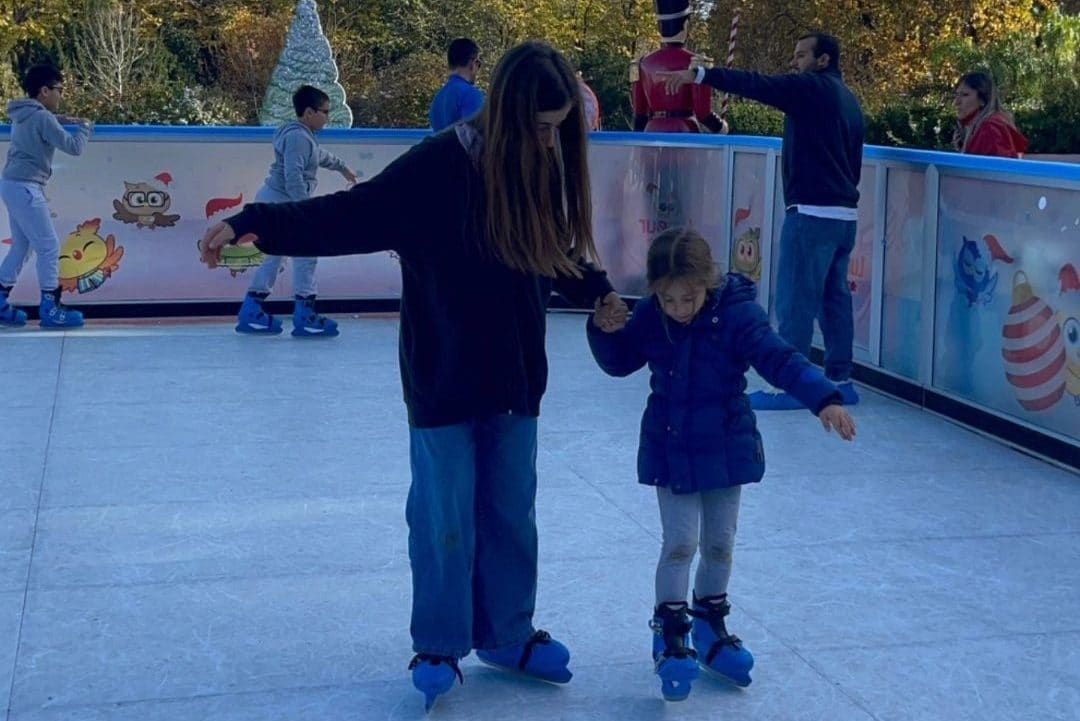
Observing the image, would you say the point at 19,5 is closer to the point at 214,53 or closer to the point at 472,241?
the point at 214,53

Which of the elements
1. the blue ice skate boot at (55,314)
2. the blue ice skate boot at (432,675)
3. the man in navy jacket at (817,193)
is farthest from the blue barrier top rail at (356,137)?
the blue ice skate boot at (432,675)

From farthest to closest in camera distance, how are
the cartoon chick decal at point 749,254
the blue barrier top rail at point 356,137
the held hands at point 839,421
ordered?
1. the blue barrier top rail at point 356,137
2. the cartoon chick decal at point 749,254
3. the held hands at point 839,421

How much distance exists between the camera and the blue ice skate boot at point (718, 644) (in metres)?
4.26

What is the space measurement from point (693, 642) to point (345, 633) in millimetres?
1063

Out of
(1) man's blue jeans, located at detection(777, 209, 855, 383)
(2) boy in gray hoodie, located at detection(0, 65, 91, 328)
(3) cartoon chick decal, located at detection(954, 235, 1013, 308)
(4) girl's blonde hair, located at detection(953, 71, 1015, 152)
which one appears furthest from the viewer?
(2) boy in gray hoodie, located at detection(0, 65, 91, 328)

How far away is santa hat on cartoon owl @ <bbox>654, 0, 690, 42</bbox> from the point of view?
11.2m

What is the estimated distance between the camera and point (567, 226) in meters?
4.11

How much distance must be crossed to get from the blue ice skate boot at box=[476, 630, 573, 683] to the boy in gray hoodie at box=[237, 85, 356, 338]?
5.68m

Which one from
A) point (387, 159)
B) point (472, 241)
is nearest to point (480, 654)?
point (472, 241)

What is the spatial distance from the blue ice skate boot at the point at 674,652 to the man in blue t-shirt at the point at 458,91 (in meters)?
6.56

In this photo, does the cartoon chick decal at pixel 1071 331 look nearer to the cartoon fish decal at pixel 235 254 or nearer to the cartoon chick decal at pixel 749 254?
the cartoon chick decal at pixel 749 254

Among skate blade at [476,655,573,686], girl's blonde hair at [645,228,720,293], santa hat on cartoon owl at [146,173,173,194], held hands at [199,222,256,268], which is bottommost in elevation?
skate blade at [476,655,573,686]

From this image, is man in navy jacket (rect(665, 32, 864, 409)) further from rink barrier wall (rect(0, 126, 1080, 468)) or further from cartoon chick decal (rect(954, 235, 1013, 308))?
cartoon chick decal (rect(954, 235, 1013, 308))

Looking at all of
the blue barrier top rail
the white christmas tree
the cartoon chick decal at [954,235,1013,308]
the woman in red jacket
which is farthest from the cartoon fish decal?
the white christmas tree
